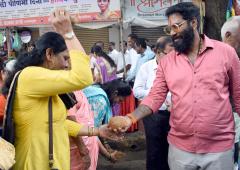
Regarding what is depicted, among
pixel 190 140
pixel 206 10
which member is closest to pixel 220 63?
pixel 190 140

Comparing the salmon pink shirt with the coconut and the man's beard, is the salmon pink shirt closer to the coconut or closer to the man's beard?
the man's beard

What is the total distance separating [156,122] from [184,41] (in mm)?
1755

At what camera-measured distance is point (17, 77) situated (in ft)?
9.01

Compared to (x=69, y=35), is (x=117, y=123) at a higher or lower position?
lower

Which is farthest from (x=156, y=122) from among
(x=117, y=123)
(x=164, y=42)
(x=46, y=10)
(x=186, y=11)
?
(x=46, y=10)

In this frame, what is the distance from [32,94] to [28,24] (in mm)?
10439

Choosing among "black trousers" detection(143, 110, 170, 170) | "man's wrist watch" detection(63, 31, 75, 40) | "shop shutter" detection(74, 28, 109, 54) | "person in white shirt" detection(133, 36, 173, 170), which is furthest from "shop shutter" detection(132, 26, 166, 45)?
"man's wrist watch" detection(63, 31, 75, 40)

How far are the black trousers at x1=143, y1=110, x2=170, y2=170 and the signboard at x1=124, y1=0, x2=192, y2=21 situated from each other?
6600 millimetres

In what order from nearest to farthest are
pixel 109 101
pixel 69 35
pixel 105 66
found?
pixel 69 35, pixel 109 101, pixel 105 66

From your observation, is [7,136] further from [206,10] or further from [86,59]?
[206,10]

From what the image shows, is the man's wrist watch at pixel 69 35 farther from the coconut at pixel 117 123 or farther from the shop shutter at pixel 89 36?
the shop shutter at pixel 89 36

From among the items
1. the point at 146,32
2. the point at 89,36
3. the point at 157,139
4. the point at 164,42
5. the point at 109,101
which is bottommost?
the point at 89,36

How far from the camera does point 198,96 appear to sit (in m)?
3.38

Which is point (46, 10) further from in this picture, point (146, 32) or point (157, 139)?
point (157, 139)
